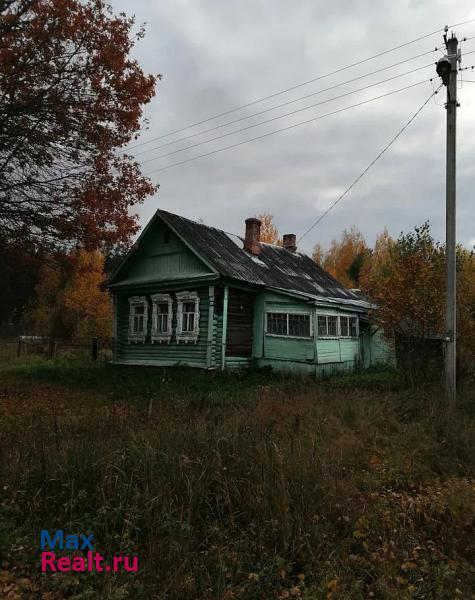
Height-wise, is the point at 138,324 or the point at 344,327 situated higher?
the point at 344,327

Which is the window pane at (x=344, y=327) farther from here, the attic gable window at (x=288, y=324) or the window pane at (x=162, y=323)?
the window pane at (x=162, y=323)

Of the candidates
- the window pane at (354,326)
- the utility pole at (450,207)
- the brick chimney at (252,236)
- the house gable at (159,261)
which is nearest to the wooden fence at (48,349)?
the house gable at (159,261)

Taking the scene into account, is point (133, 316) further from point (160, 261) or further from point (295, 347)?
point (295, 347)

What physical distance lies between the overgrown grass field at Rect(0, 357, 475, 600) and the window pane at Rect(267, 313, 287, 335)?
9.08m

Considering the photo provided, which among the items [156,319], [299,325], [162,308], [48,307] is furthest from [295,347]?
[48,307]

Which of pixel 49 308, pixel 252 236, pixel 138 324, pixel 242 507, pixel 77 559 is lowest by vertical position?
A: pixel 77 559

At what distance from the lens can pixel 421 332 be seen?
10.9 m

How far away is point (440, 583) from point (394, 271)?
28.1 feet

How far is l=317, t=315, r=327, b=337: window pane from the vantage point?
50.9 ft

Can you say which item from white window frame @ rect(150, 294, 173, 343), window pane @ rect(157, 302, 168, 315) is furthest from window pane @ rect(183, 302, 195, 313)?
window pane @ rect(157, 302, 168, 315)

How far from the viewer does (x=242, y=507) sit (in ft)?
13.4

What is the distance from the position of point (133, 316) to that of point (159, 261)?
2811 millimetres

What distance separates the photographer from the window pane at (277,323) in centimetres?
1580

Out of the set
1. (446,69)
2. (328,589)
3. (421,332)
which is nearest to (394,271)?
(421,332)
